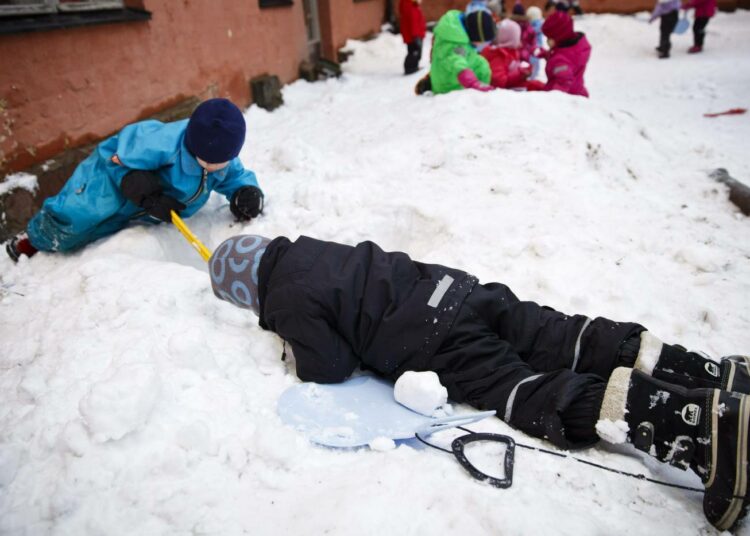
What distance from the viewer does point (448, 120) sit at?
4.24 metres

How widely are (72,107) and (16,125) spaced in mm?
508

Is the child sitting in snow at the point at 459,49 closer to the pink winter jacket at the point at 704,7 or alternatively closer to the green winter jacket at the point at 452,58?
the green winter jacket at the point at 452,58

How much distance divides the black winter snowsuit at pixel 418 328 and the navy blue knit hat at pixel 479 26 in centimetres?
434

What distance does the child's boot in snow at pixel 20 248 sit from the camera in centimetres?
277

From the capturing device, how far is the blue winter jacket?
263 centimetres

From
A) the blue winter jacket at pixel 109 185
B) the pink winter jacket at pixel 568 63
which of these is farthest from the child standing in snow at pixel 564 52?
the blue winter jacket at pixel 109 185

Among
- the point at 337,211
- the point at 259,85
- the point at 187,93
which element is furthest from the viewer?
the point at 259,85

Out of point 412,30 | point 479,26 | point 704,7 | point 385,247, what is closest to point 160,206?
point 385,247

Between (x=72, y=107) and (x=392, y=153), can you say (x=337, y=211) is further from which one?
(x=72, y=107)

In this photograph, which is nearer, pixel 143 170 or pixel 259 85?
pixel 143 170

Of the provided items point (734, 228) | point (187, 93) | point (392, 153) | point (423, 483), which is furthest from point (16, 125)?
point (734, 228)

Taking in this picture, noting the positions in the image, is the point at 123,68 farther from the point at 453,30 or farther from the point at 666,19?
the point at 666,19

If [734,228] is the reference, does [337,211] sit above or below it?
above

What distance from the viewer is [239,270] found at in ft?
6.61
